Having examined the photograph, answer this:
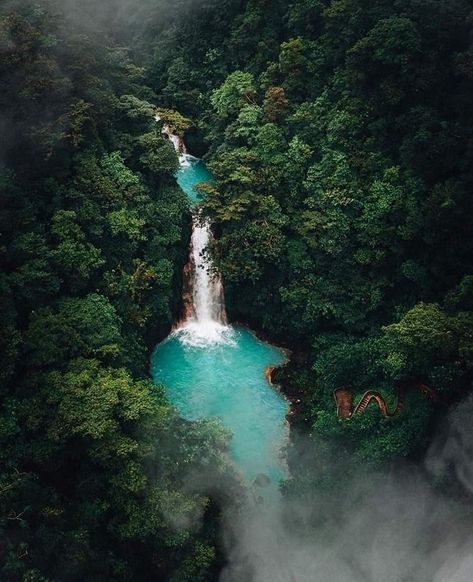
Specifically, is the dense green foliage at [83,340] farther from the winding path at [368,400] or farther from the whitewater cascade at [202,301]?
the winding path at [368,400]

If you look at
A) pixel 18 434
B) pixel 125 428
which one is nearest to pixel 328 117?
pixel 125 428

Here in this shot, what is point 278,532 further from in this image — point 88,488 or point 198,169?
point 198,169

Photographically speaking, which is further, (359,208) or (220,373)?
(359,208)

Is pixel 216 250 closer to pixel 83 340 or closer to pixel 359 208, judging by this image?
pixel 359 208

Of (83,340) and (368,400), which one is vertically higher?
(83,340)

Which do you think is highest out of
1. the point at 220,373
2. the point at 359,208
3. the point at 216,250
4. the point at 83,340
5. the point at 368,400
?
the point at 359,208

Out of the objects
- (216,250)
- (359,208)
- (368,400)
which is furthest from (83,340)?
(359,208)

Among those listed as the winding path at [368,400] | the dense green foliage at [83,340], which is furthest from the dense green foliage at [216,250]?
the winding path at [368,400]
